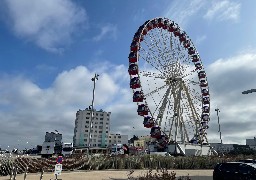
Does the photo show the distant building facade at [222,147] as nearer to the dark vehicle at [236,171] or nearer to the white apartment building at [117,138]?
the white apartment building at [117,138]

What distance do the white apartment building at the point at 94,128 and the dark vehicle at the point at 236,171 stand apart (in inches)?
5788

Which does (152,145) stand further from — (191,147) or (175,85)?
(175,85)

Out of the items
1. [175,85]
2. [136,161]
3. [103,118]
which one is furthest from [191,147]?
[103,118]

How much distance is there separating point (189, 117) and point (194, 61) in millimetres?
11218

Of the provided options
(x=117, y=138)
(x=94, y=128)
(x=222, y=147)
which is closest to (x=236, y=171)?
(x=94, y=128)

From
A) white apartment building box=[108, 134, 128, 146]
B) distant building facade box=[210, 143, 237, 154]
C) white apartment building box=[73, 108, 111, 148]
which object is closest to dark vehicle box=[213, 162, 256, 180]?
distant building facade box=[210, 143, 237, 154]

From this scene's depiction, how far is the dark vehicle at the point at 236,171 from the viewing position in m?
12.7

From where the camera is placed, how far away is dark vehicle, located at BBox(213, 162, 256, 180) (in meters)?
12.7

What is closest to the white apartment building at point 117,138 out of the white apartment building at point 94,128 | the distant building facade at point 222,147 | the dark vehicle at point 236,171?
the white apartment building at point 94,128

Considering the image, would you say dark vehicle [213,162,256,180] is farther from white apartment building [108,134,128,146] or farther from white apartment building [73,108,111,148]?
white apartment building [108,134,128,146]

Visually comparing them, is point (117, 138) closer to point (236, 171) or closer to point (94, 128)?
point (94, 128)

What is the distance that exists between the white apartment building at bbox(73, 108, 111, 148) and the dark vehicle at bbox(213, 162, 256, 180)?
147m

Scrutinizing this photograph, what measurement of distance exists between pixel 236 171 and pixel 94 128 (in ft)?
497

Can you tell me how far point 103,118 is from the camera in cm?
16738
